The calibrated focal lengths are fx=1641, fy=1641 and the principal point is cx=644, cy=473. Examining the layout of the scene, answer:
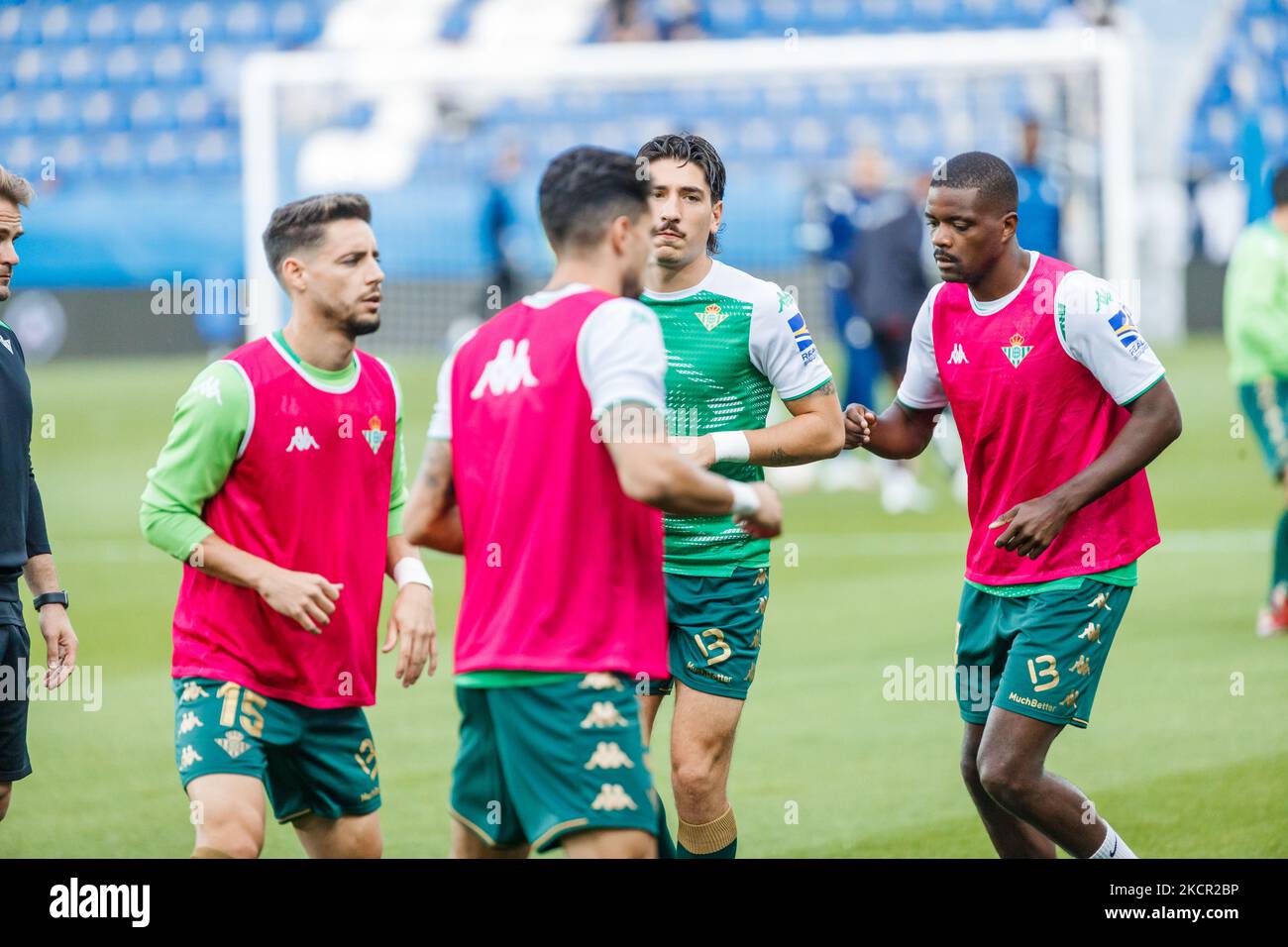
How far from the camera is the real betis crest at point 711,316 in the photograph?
5238 mm

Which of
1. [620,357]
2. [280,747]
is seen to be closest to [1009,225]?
[620,357]

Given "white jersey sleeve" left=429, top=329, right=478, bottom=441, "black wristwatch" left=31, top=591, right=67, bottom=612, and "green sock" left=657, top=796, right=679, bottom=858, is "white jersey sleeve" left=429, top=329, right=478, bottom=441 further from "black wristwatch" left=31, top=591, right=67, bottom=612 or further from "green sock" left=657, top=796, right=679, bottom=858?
"black wristwatch" left=31, top=591, right=67, bottom=612

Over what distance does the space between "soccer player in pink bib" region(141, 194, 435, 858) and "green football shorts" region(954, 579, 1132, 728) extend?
173 centimetres

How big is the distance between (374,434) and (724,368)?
1.18 m

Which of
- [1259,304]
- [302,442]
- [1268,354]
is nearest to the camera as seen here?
[302,442]

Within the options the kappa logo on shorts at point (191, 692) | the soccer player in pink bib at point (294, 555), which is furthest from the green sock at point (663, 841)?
the kappa logo on shorts at point (191, 692)

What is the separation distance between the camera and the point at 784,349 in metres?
5.20

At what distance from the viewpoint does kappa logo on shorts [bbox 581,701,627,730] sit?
12.5 feet

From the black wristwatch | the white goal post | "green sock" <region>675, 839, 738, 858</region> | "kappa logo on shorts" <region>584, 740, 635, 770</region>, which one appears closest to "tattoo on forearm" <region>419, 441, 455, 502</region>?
"kappa logo on shorts" <region>584, 740, 635, 770</region>

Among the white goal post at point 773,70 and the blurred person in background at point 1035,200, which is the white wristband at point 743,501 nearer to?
the blurred person in background at point 1035,200

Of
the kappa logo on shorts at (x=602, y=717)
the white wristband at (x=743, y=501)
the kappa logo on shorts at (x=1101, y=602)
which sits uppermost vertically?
the white wristband at (x=743, y=501)

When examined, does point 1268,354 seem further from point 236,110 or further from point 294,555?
point 236,110

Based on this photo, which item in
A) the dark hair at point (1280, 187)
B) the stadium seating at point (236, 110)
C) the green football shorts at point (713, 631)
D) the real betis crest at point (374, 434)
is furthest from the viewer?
the stadium seating at point (236, 110)

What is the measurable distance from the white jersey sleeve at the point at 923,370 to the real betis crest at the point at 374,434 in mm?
1767
